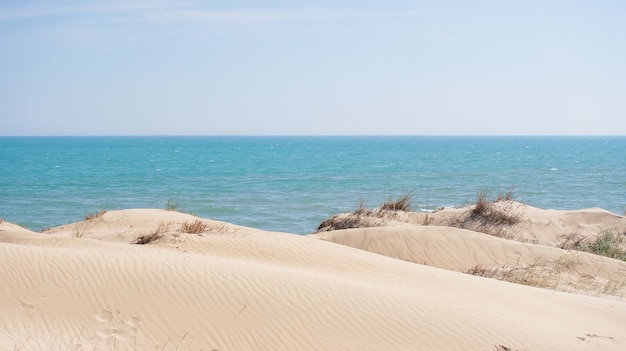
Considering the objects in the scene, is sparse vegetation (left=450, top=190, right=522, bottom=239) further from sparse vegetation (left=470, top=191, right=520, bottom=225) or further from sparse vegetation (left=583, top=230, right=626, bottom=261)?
sparse vegetation (left=583, top=230, right=626, bottom=261)

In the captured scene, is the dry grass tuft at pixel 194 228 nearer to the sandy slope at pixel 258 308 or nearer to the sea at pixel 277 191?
the sandy slope at pixel 258 308

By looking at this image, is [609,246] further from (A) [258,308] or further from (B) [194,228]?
(A) [258,308]

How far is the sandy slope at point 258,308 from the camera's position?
6703mm

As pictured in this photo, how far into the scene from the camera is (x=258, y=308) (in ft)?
23.8

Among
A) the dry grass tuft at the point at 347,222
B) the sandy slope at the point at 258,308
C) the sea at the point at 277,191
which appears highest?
the sandy slope at the point at 258,308

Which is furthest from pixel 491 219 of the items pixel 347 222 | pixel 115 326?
pixel 115 326

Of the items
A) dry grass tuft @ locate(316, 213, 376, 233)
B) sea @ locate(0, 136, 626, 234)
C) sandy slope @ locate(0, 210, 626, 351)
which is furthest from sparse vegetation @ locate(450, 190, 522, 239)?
sandy slope @ locate(0, 210, 626, 351)

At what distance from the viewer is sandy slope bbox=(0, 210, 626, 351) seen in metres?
6.70

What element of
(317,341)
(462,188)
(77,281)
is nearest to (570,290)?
(317,341)

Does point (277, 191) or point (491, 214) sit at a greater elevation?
point (491, 214)

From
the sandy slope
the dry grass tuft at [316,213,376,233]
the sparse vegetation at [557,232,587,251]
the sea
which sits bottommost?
the sea

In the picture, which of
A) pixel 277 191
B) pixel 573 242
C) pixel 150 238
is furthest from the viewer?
pixel 277 191

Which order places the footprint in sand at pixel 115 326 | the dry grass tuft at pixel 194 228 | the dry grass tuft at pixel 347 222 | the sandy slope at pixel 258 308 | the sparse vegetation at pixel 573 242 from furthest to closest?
the dry grass tuft at pixel 347 222 < the sparse vegetation at pixel 573 242 < the dry grass tuft at pixel 194 228 < the sandy slope at pixel 258 308 < the footprint in sand at pixel 115 326

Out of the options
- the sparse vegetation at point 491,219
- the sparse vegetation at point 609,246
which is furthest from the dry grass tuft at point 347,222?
the sparse vegetation at point 609,246
